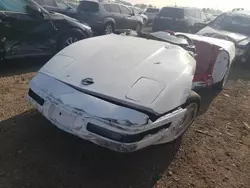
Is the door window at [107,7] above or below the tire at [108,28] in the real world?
above

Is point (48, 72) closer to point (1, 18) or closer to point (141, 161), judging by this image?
point (141, 161)

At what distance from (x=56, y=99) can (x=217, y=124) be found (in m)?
2.47

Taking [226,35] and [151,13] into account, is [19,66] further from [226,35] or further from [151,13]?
[151,13]

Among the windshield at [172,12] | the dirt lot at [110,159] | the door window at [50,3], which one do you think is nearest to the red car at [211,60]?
the dirt lot at [110,159]

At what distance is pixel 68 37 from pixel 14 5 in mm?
1336

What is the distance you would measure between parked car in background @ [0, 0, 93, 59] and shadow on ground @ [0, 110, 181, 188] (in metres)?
2.40

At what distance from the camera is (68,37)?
6430mm

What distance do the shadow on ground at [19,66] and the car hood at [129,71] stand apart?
2.58m

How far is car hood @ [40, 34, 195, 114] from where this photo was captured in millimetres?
2646

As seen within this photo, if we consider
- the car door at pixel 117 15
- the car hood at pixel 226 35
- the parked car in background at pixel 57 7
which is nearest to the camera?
the car hood at pixel 226 35

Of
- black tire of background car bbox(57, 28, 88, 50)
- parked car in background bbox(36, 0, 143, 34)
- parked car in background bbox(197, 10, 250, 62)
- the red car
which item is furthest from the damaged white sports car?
parked car in background bbox(36, 0, 143, 34)

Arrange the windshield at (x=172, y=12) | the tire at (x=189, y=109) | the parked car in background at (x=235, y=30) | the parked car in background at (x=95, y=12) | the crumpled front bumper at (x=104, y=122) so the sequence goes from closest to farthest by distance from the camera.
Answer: the crumpled front bumper at (x=104, y=122)
the tire at (x=189, y=109)
the parked car in background at (x=235, y=30)
the parked car in background at (x=95, y=12)
the windshield at (x=172, y=12)

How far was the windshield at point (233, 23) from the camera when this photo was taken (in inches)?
323

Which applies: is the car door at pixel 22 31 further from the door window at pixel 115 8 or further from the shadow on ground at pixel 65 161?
the door window at pixel 115 8
